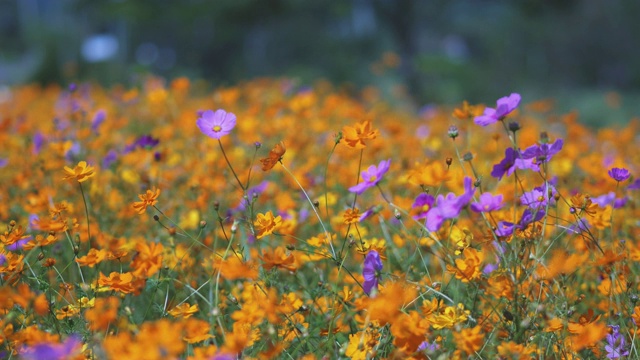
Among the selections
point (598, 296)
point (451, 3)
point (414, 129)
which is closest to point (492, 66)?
point (451, 3)

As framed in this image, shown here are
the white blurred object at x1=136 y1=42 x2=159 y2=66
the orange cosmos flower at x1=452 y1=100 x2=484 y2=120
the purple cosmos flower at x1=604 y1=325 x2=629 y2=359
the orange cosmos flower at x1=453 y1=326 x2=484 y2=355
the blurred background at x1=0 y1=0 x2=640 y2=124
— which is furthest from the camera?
the white blurred object at x1=136 y1=42 x2=159 y2=66

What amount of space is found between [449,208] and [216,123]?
2.09 feet

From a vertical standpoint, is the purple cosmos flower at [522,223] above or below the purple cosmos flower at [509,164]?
below

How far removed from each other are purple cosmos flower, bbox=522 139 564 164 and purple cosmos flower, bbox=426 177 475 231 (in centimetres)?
21

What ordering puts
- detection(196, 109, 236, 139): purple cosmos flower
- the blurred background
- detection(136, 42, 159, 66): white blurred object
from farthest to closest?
detection(136, 42, 159, 66): white blurred object, the blurred background, detection(196, 109, 236, 139): purple cosmos flower

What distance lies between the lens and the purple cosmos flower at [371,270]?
1.36 meters

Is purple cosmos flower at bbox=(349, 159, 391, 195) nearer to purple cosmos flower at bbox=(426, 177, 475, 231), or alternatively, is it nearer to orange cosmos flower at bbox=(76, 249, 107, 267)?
purple cosmos flower at bbox=(426, 177, 475, 231)

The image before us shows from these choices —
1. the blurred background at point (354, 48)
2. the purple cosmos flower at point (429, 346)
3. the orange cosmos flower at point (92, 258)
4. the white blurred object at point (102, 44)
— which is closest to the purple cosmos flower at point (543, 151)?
the purple cosmos flower at point (429, 346)

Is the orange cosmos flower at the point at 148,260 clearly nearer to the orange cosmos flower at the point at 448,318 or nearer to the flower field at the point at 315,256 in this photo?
the flower field at the point at 315,256

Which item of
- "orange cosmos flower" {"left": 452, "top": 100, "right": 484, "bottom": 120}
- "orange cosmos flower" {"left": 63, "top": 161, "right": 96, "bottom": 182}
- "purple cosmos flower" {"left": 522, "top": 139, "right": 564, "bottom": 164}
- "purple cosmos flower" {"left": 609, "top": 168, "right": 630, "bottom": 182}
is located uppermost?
"purple cosmos flower" {"left": 522, "top": 139, "right": 564, "bottom": 164}

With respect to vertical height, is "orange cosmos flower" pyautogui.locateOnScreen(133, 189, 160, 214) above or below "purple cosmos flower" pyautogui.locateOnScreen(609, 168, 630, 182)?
below

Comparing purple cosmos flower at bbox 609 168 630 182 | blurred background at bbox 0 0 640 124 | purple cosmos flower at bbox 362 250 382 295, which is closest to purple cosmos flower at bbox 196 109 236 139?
purple cosmos flower at bbox 362 250 382 295

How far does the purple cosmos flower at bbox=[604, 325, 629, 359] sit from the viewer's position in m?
1.33

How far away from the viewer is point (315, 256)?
1647 millimetres
